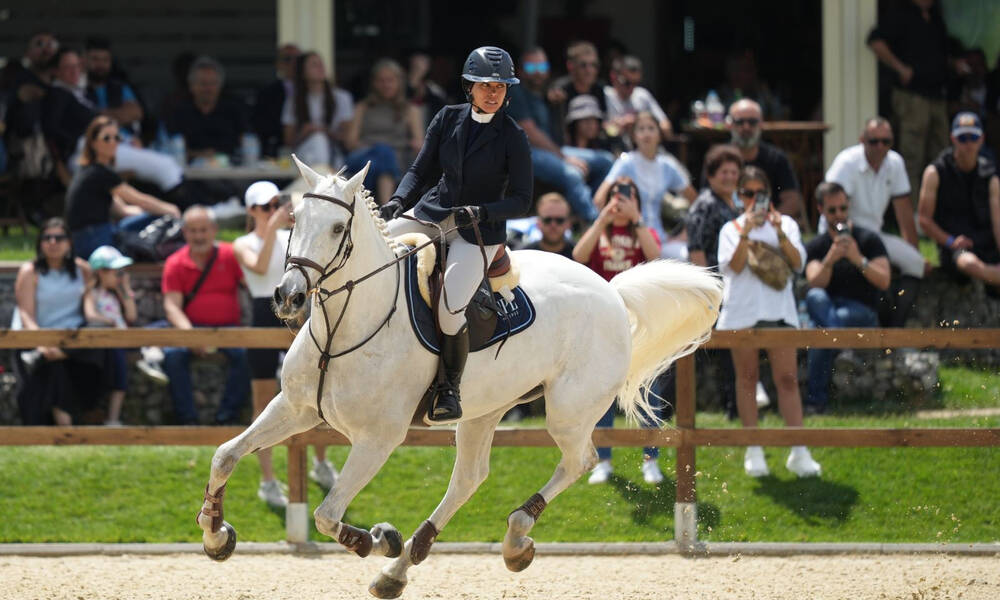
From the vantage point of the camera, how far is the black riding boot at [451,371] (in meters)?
6.93

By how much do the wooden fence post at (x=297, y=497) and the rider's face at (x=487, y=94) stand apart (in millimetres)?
2896

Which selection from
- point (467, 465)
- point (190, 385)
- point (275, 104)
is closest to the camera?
point (467, 465)

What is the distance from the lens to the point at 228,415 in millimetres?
10469

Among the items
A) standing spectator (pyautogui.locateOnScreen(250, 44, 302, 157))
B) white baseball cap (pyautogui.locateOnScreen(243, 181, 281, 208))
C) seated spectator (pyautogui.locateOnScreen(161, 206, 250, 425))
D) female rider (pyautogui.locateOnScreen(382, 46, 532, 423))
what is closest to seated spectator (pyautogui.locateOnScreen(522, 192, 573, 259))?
white baseball cap (pyautogui.locateOnScreen(243, 181, 281, 208))

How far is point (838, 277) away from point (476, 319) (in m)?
4.52

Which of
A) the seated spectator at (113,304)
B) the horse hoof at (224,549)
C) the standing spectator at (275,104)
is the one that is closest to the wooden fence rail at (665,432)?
the seated spectator at (113,304)

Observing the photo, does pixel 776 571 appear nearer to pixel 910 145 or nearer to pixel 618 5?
pixel 910 145

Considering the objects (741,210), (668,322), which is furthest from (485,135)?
(741,210)

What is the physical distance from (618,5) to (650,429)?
10352 millimetres

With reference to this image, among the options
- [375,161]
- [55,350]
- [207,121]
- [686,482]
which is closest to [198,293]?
[55,350]

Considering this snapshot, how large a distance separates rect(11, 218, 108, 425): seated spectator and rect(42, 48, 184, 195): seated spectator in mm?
2100

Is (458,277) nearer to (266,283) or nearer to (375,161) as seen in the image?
(266,283)

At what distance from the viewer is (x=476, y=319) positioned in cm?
711

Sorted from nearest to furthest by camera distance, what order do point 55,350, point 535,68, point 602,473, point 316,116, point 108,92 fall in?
1. point 602,473
2. point 55,350
3. point 535,68
4. point 316,116
5. point 108,92
